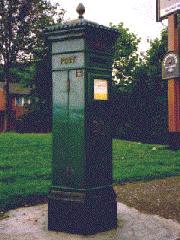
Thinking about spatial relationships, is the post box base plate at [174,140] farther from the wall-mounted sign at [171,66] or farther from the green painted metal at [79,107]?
the green painted metal at [79,107]

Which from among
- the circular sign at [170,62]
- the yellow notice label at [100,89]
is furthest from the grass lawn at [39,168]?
the circular sign at [170,62]

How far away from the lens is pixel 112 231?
554 centimetres

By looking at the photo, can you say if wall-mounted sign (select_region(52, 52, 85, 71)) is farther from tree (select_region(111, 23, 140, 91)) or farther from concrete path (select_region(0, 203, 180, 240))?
tree (select_region(111, 23, 140, 91))

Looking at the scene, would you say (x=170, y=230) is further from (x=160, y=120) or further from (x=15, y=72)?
(x=15, y=72)

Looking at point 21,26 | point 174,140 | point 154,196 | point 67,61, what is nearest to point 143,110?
point 174,140

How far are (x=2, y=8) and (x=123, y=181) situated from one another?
32074 mm

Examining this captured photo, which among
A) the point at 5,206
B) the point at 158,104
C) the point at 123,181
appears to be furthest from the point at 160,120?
the point at 5,206

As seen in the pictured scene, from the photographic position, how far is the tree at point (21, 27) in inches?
1523

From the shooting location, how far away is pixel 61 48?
18.7 feet

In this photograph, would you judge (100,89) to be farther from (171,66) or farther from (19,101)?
(19,101)

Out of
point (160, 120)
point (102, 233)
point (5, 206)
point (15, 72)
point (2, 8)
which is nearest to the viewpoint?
point (102, 233)

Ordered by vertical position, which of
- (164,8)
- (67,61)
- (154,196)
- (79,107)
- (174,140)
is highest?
(164,8)

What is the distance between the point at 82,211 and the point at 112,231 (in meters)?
0.50

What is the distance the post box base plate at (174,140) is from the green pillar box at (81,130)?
10.3 m
